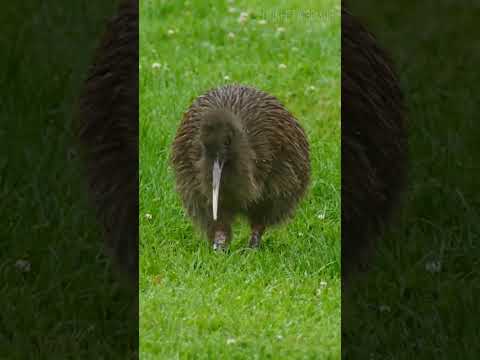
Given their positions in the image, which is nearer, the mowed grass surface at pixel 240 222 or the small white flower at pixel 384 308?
the mowed grass surface at pixel 240 222

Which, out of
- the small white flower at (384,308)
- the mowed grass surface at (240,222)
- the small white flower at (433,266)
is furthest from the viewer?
the small white flower at (433,266)

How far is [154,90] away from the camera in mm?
5367

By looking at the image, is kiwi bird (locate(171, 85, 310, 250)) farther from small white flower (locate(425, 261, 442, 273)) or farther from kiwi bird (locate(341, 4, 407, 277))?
small white flower (locate(425, 261, 442, 273))

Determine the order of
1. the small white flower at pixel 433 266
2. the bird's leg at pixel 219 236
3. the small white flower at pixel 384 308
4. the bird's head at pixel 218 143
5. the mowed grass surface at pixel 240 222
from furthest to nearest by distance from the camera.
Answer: the small white flower at pixel 433 266
the small white flower at pixel 384 308
the bird's leg at pixel 219 236
the bird's head at pixel 218 143
the mowed grass surface at pixel 240 222

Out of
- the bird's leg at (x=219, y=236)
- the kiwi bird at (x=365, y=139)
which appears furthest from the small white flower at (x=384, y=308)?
the bird's leg at (x=219, y=236)

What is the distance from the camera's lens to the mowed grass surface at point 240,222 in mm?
4965

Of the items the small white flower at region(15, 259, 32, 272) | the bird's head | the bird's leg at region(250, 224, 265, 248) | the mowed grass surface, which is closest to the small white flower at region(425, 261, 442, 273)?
the mowed grass surface

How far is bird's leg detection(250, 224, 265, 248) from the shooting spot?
209 inches

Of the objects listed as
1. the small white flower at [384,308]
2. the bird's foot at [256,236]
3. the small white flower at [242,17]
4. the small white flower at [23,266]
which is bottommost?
the small white flower at [23,266]

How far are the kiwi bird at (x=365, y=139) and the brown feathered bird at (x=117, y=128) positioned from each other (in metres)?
0.80

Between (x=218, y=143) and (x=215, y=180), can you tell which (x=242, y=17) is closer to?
(x=218, y=143)

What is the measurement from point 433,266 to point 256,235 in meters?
0.81

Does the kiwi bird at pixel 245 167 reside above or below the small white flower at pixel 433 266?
above

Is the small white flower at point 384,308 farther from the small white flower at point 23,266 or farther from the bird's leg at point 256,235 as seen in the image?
the small white flower at point 23,266
